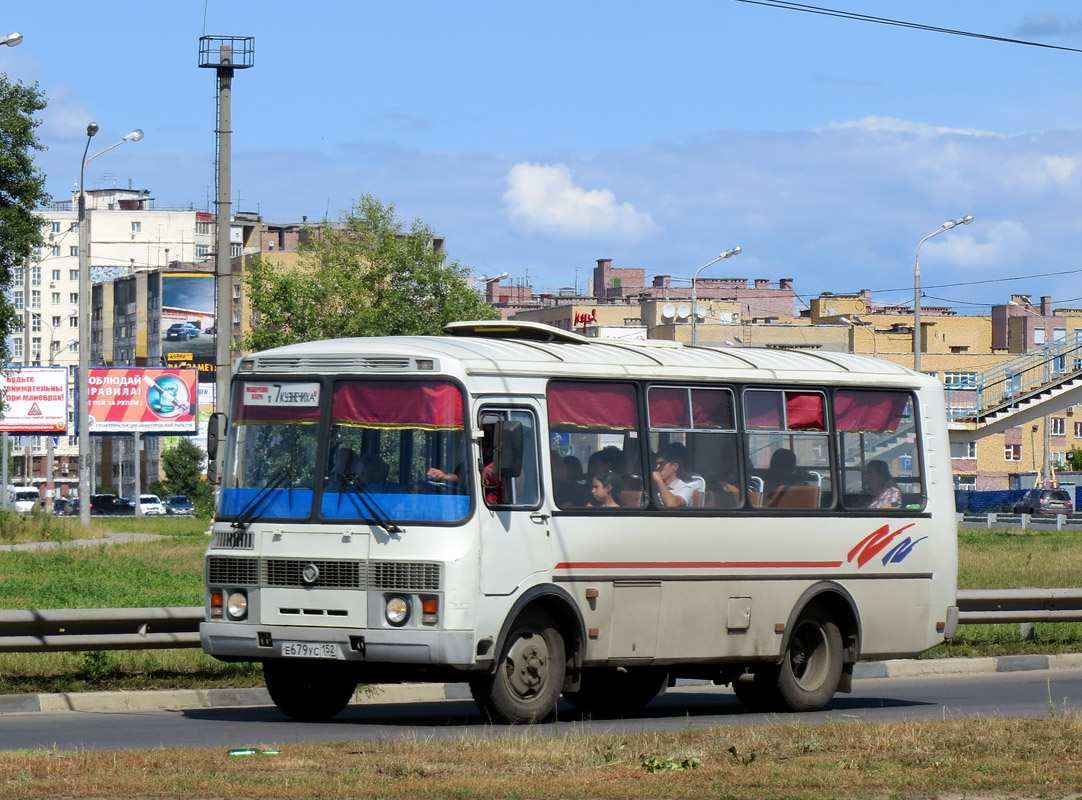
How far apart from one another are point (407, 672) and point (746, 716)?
3.19m

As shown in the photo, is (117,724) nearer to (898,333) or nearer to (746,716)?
(746,716)

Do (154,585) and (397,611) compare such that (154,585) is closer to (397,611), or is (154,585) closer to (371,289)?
(397,611)

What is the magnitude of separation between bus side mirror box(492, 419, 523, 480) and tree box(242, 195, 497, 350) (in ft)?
157

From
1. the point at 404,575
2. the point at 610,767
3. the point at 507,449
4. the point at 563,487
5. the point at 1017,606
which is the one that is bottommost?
the point at 610,767

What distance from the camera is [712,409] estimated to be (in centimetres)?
1396

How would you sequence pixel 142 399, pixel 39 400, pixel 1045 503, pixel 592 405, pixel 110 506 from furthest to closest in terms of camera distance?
1. pixel 110 506
2. pixel 1045 503
3. pixel 142 399
4. pixel 39 400
5. pixel 592 405

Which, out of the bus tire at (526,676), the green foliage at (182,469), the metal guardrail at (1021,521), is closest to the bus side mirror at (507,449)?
the bus tire at (526,676)

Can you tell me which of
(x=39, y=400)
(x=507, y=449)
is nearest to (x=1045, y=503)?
(x=39, y=400)

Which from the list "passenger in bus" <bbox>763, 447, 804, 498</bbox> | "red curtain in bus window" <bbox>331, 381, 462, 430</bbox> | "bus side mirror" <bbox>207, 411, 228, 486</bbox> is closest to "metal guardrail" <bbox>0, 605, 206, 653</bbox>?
"bus side mirror" <bbox>207, 411, 228, 486</bbox>

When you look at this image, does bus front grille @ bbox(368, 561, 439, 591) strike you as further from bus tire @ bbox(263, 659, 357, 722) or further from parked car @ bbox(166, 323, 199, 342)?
parked car @ bbox(166, 323, 199, 342)

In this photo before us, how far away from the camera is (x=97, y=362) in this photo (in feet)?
545

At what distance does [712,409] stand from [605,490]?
137 centimetres

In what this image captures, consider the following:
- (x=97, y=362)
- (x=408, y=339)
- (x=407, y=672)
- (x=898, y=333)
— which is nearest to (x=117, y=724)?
(x=407, y=672)

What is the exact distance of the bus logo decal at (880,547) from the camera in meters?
14.6
